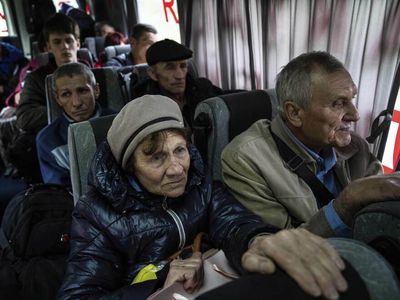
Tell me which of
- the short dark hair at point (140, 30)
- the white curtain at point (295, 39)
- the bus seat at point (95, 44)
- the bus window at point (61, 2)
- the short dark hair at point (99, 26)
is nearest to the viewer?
the white curtain at point (295, 39)

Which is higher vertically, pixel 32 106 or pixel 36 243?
pixel 32 106

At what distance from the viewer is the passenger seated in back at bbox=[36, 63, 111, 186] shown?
6.98 ft

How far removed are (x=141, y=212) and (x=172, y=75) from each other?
149cm

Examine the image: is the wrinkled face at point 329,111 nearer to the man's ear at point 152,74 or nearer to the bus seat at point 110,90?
the man's ear at point 152,74

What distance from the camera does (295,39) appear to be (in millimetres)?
2305

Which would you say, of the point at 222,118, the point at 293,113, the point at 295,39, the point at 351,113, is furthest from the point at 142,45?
the point at 351,113

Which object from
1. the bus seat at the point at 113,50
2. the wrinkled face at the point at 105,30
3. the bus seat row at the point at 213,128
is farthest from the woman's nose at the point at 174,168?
the wrinkled face at the point at 105,30

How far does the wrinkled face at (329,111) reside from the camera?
4.39 ft

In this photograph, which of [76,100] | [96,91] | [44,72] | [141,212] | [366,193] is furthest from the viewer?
[44,72]

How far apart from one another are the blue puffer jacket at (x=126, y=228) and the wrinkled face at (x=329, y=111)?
0.40m

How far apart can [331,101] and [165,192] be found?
68cm

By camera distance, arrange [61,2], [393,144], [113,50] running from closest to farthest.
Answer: [393,144] → [113,50] → [61,2]

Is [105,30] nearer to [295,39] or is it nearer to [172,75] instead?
[172,75]

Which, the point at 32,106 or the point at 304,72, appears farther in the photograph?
the point at 32,106
